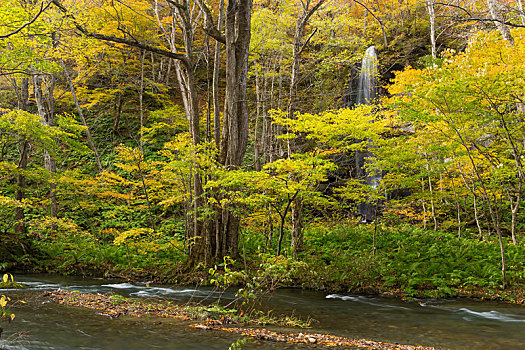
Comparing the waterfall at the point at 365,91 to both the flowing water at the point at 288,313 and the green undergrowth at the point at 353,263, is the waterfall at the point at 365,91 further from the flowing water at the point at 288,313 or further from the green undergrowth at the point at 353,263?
the flowing water at the point at 288,313

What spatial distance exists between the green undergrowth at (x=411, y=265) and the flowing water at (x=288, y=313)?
2.03 ft

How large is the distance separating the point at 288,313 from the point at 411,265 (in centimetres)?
431

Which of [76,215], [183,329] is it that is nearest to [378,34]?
[76,215]

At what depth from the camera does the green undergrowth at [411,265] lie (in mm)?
8234

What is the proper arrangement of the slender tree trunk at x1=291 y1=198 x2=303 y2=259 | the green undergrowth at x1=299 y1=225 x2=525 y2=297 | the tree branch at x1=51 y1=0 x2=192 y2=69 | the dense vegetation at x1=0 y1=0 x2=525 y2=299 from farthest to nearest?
1. the slender tree trunk at x1=291 y1=198 x2=303 y2=259
2. the green undergrowth at x1=299 y1=225 x2=525 y2=297
3. the dense vegetation at x1=0 y1=0 x2=525 y2=299
4. the tree branch at x1=51 y1=0 x2=192 y2=69

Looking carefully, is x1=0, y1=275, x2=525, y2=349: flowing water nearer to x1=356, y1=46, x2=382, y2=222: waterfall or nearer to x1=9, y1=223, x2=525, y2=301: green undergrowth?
x1=9, y1=223, x2=525, y2=301: green undergrowth

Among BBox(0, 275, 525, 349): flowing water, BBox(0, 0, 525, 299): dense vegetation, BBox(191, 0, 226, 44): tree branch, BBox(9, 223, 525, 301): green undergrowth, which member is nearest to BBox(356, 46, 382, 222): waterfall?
BBox(0, 0, 525, 299): dense vegetation

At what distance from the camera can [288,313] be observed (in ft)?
20.1

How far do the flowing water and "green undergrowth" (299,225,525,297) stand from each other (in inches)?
Result: 24.3

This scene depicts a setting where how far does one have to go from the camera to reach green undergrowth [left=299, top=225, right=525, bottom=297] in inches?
324

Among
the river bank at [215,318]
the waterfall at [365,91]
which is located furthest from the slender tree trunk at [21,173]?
the waterfall at [365,91]

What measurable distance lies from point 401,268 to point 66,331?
763cm

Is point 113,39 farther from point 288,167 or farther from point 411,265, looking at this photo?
point 411,265

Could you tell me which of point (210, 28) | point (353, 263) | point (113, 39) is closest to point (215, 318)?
point (353, 263)
